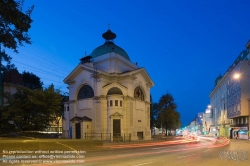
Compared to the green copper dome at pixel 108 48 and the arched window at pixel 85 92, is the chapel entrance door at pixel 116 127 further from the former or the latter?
the green copper dome at pixel 108 48

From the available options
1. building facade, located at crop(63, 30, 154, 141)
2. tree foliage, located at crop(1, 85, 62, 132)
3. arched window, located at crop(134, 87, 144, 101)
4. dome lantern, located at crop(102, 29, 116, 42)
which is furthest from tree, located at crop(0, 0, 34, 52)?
dome lantern, located at crop(102, 29, 116, 42)

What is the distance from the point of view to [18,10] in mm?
14805

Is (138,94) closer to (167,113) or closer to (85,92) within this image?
(85,92)

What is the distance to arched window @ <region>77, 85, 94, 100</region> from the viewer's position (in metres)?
42.7

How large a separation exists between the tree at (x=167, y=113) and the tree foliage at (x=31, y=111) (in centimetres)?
3763

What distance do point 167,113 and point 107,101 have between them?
25.5m

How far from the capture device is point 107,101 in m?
40.3

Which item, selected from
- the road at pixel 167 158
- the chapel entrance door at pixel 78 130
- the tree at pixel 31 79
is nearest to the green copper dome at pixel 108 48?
the chapel entrance door at pixel 78 130

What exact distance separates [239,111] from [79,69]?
36.0 metres

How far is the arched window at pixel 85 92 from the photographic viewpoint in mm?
42650

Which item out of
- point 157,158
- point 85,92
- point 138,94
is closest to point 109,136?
point 85,92

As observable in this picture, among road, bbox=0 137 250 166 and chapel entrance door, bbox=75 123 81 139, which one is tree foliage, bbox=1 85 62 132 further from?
chapel entrance door, bbox=75 123 81 139

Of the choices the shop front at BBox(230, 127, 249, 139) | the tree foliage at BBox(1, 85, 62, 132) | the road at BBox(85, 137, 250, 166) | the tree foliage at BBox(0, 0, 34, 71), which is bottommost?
the shop front at BBox(230, 127, 249, 139)

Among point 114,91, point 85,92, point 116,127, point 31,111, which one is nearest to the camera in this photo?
point 31,111
